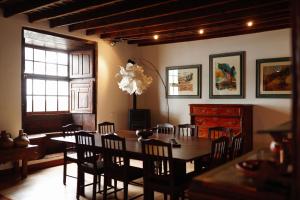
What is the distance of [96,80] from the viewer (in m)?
6.02

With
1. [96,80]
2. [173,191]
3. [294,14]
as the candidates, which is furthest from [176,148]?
[96,80]

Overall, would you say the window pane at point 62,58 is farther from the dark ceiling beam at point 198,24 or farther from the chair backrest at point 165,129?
the chair backrest at point 165,129

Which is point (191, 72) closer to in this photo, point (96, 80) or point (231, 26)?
point (231, 26)

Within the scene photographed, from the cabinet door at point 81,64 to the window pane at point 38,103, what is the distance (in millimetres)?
850

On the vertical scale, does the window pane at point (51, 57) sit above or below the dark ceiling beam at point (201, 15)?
below

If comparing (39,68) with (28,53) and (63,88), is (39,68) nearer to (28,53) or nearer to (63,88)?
(28,53)

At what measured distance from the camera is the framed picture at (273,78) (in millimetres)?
5121

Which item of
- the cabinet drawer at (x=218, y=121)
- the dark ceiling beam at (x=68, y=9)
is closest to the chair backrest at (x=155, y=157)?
A: the dark ceiling beam at (x=68, y=9)

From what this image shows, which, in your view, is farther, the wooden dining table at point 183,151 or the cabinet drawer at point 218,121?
the cabinet drawer at point 218,121

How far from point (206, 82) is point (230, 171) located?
4.65 m

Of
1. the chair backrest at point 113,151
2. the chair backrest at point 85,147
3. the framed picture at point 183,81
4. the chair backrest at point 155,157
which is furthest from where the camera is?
the framed picture at point 183,81

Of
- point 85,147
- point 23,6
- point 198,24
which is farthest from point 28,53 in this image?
point 198,24

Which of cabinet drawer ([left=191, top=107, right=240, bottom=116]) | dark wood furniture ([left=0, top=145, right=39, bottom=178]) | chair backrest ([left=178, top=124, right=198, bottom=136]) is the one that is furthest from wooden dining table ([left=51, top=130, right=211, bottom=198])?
cabinet drawer ([left=191, top=107, right=240, bottom=116])

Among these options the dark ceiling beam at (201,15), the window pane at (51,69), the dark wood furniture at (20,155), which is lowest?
the dark wood furniture at (20,155)
